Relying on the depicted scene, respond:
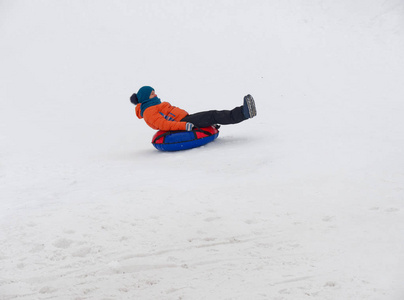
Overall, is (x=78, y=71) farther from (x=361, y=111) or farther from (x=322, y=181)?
(x=322, y=181)

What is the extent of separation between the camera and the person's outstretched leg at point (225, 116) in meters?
5.80

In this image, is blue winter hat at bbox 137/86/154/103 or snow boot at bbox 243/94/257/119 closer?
snow boot at bbox 243/94/257/119

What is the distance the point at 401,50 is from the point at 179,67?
5.54 meters

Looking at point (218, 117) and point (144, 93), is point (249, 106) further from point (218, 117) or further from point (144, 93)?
point (144, 93)

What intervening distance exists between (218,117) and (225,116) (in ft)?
0.31

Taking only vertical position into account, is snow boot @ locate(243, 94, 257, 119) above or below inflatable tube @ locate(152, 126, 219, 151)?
above

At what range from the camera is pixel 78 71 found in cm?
1185

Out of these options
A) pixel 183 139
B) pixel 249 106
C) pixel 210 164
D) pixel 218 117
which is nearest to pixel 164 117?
pixel 183 139

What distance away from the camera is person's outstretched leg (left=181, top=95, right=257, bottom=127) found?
5.80 m

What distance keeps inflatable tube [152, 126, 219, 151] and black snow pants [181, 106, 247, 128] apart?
0.37ft

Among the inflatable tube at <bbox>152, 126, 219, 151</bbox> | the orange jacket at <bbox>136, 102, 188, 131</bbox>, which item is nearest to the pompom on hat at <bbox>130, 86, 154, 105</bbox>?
the orange jacket at <bbox>136, 102, 188, 131</bbox>

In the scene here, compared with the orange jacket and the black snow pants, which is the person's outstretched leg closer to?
the black snow pants

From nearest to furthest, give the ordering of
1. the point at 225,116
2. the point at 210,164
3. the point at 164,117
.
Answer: the point at 210,164
the point at 225,116
the point at 164,117

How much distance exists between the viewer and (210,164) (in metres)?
5.23
